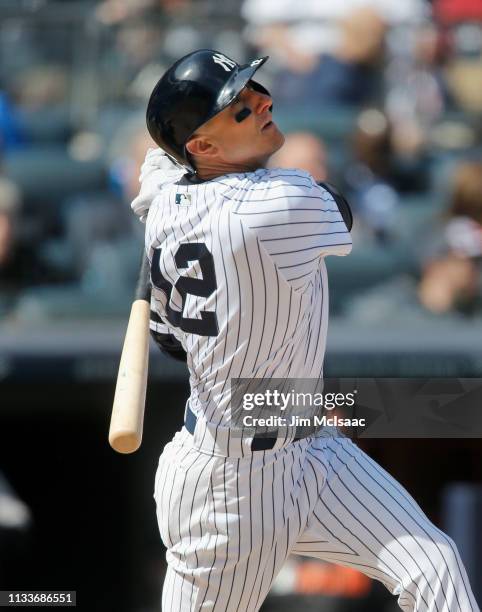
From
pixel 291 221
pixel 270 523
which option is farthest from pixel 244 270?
pixel 270 523

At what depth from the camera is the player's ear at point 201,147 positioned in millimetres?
2359

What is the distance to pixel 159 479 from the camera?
2.47 metres

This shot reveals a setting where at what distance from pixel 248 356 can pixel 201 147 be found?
406 mm

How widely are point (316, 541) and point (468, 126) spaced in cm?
323

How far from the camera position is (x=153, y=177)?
2.59 metres

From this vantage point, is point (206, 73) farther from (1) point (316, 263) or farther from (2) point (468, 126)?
(2) point (468, 126)

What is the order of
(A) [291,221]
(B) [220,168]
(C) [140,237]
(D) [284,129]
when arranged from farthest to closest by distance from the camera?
(D) [284,129], (C) [140,237], (B) [220,168], (A) [291,221]

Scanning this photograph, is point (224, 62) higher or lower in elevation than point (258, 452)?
higher

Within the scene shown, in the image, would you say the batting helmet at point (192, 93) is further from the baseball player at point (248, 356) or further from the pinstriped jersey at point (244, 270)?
the pinstriped jersey at point (244, 270)

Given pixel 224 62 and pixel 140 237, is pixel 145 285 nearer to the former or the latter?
pixel 224 62

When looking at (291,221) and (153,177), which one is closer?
(291,221)

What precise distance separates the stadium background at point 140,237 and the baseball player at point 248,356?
176 cm

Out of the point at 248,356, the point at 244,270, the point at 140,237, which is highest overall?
the point at 140,237

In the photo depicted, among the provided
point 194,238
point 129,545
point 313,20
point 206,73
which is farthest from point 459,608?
point 313,20
